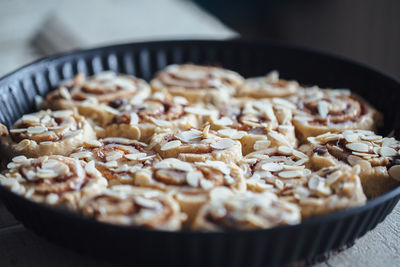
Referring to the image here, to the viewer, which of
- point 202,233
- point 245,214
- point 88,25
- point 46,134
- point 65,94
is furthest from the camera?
point 88,25

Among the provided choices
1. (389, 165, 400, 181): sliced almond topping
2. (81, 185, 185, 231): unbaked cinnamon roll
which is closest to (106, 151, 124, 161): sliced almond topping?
(81, 185, 185, 231): unbaked cinnamon roll

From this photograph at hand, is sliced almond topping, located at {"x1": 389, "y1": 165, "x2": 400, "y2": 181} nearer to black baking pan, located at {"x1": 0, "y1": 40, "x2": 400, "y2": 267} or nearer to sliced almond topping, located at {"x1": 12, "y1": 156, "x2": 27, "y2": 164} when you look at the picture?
black baking pan, located at {"x1": 0, "y1": 40, "x2": 400, "y2": 267}

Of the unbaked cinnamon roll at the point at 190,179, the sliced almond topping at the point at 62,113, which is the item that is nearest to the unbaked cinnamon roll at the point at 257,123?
the unbaked cinnamon roll at the point at 190,179

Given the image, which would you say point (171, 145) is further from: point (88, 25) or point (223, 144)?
point (88, 25)

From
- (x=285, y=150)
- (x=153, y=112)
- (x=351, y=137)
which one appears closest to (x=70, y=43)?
(x=153, y=112)

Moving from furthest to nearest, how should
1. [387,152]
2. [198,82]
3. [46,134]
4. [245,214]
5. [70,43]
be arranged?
[70,43] → [198,82] → [46,134] → [387,152] → [245,214]

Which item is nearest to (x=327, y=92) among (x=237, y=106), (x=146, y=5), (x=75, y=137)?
(x=237, y=106)
